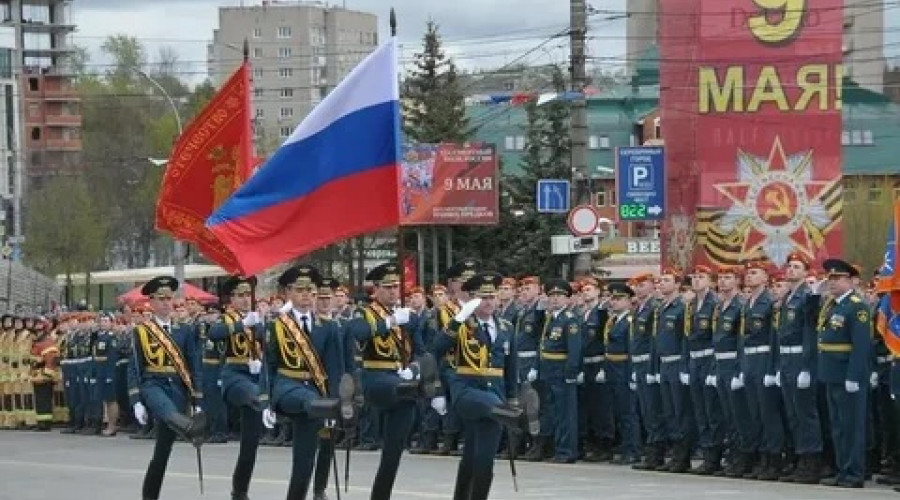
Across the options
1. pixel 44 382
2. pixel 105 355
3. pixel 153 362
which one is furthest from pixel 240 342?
pixel 44 382

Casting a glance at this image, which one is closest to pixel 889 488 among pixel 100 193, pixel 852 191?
pixel 852 191

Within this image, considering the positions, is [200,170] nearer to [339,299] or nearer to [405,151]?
[339,299]

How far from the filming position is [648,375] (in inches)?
840

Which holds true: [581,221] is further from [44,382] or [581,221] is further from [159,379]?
[159,379]

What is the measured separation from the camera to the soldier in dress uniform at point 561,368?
22.6 meters

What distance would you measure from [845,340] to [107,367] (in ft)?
49.4

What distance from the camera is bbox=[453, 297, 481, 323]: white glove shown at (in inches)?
605

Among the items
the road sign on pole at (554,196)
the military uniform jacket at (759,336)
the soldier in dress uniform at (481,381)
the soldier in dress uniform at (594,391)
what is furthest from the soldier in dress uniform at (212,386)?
the road sign on pole at (554,196)

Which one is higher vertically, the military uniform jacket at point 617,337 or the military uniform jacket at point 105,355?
the military uniform jacket at point 617,337

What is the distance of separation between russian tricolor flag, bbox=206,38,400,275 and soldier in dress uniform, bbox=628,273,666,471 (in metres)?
5.44

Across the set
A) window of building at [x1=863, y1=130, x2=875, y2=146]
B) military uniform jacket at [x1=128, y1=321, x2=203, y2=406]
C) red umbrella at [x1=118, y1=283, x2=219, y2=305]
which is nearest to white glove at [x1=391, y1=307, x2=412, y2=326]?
military uniform jacket at [x1=128, y1=321, x2=203, y2=406]

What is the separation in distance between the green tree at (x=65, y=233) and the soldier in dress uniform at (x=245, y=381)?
61012 millimetres

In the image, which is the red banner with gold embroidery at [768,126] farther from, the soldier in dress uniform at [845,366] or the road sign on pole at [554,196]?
the soldier in dress uniform at [845,366]

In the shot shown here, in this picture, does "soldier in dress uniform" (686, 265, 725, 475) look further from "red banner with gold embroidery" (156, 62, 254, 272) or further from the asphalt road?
"red banner with gold embroidery" (156, 62, 254, 272)
